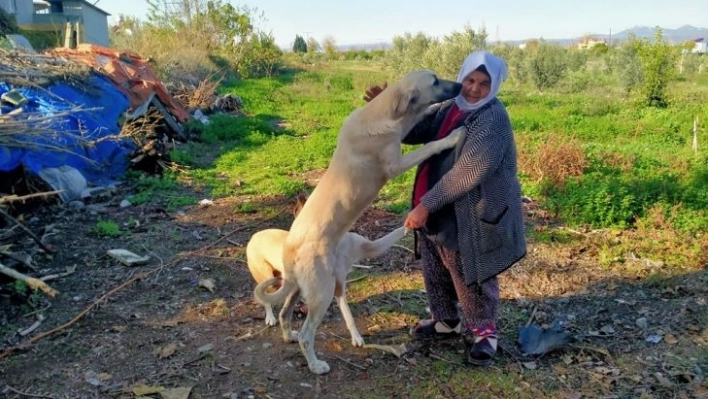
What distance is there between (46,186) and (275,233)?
4.38m

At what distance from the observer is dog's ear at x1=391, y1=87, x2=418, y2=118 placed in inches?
131

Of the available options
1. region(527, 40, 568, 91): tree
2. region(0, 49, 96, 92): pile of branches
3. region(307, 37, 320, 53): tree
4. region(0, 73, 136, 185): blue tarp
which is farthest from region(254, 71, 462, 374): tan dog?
region(307, 37, 320, 53): tree

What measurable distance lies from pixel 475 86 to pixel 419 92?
35 cm

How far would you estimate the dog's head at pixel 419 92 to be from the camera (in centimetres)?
327

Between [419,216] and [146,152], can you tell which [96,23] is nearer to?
[146,152]

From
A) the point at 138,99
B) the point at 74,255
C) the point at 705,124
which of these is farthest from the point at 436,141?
the point at 705,124

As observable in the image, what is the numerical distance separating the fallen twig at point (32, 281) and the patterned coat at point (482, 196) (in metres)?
3.06

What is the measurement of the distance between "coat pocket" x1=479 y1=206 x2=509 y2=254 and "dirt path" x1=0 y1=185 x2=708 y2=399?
2.90ft

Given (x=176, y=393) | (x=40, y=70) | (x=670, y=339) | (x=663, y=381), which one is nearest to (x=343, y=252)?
(x=176, y=393)

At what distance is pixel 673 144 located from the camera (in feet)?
35.5

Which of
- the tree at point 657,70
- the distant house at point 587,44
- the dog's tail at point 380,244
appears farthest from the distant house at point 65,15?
the dog's tail at point 380,244

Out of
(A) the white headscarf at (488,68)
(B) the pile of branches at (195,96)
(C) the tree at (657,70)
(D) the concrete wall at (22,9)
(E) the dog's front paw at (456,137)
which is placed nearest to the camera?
(A) the white headscarf at (488,68)

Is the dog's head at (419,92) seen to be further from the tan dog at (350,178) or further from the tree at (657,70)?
the tree at (657,70)

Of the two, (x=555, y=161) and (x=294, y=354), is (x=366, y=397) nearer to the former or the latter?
(x=294, y=354)
